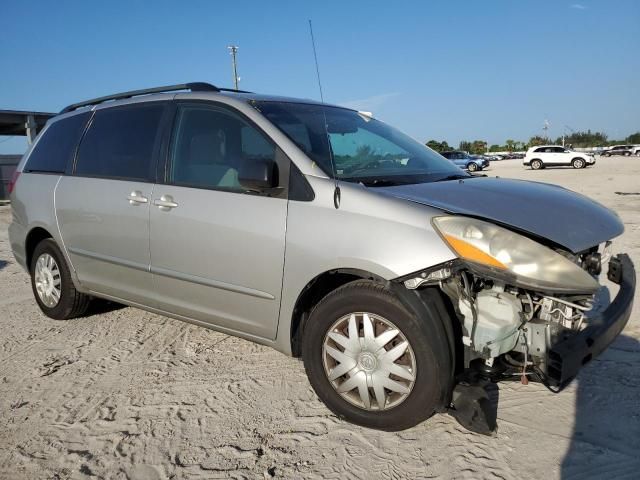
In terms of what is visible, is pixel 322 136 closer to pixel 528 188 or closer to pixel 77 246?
pixel 528 188

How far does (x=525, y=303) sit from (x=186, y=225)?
2.02m

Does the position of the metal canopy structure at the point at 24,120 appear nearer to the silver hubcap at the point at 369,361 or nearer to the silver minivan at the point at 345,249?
the silver minivan at the point at 345,249

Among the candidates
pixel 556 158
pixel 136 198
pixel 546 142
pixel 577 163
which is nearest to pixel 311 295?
pixel 136 198

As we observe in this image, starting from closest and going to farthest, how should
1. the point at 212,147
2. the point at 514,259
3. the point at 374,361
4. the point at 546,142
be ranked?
the point at 514,259 → the point at 374,361 → the point at 212,147 → the point at 546,142

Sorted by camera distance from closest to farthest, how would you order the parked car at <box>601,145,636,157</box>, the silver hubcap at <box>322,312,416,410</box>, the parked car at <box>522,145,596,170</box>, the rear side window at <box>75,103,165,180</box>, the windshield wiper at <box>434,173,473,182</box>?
1. the silver hubcap at <box>322,312,416,410</box>
2. the windshield wiper at <box>434,173,473,182</box>
3. the rear side window at <box>75,103,165,180</box>
4. the parked car at <box>522,145,596,170</box>
5. the parked car at <box>601,145,636,157</box>

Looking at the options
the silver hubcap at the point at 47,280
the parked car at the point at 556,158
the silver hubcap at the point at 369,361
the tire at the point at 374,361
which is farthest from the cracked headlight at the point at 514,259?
the parked car at the point at 556,158

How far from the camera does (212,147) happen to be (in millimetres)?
3182

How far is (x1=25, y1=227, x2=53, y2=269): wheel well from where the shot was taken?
4.31 m

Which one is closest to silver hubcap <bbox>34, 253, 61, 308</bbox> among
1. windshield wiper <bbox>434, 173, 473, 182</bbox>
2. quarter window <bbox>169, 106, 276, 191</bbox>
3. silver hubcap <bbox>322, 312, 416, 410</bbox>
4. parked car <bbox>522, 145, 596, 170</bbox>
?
quarter window <bbox>169, 106, 276, 191</bbox>

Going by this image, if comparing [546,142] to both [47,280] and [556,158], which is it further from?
[47,280]

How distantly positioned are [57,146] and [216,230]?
2288mm

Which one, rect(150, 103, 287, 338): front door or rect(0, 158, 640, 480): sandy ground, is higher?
rect(150, 103, 287, 338): front door

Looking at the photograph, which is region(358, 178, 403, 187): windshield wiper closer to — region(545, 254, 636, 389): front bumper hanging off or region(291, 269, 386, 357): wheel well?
region(291, 269, 386, 357): wheel well

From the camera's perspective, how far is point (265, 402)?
2.84 metres
